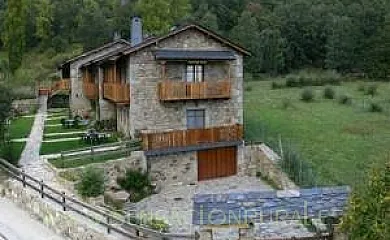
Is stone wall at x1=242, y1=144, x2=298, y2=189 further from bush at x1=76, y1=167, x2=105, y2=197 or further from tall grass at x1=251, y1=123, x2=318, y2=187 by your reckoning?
bush at x1=76, y1=167, x2=105, y2=197

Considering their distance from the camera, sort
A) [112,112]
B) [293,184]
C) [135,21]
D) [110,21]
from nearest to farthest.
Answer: [293,184] < [135,21] < [112,112] < [110,21]

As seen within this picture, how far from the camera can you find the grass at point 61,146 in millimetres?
27359

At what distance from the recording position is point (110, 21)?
72.0m

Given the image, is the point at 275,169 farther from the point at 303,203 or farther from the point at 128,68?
the point at 303,203

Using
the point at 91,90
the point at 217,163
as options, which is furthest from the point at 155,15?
the point at 217,163

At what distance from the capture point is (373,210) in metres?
11.7

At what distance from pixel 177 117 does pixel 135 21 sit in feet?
23.4

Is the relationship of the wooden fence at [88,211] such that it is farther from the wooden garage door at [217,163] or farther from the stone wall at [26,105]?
the stone wall at [26,105]

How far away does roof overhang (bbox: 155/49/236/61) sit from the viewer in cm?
2694

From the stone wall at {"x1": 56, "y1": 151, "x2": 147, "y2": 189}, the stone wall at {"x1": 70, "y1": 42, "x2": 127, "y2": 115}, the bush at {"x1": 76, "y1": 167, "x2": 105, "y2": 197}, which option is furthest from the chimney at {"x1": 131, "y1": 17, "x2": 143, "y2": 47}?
the bush at {"x1": 76, "y1": 167, "x2": 105, "y2": 197}

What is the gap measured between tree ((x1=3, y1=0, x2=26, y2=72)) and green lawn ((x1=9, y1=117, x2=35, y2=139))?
2030cm

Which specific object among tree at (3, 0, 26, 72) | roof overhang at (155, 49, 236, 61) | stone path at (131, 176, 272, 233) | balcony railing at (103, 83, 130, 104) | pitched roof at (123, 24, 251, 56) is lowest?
stone path at (131, 176, 272, 233)

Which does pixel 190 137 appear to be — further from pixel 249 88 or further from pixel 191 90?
pixel 249 88

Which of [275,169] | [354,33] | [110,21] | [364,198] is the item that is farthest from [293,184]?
[110,21]
